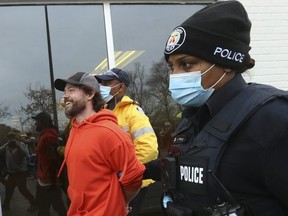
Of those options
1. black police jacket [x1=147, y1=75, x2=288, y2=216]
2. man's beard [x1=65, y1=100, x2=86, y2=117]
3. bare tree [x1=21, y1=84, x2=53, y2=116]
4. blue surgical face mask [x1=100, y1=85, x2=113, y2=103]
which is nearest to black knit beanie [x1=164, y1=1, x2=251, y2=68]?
black police jacket [x1=147, y1=75, x2=288, y2=216]

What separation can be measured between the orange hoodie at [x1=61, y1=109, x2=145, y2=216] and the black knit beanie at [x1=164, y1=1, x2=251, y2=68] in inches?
38.7

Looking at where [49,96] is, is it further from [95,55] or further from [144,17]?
[144,17]

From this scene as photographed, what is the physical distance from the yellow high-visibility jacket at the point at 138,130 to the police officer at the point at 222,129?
1.43 metres

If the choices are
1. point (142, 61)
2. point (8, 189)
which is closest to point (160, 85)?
point (142, 61)

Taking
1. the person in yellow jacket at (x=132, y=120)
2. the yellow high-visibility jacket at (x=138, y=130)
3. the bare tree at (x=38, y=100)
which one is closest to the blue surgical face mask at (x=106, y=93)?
the person in yellow jacket at (x=132, y=120)

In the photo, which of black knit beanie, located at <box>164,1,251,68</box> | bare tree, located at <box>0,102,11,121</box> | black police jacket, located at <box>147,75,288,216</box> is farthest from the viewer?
bare tree, located at <box>0,102,11,121</box>

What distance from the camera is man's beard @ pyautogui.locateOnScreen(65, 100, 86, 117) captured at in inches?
101

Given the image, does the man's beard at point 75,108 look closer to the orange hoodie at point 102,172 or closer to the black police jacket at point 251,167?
the orange hoodie at point 102,172

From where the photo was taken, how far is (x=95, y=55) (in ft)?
15.0

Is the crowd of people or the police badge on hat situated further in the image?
the police badge on hat

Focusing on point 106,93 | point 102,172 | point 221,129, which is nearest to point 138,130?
point 106,93

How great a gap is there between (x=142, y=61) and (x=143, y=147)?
197cm

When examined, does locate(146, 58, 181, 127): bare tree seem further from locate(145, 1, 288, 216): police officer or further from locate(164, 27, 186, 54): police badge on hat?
locate(164, 27, 186, 54): police badge on hat

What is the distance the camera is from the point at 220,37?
146 cm
